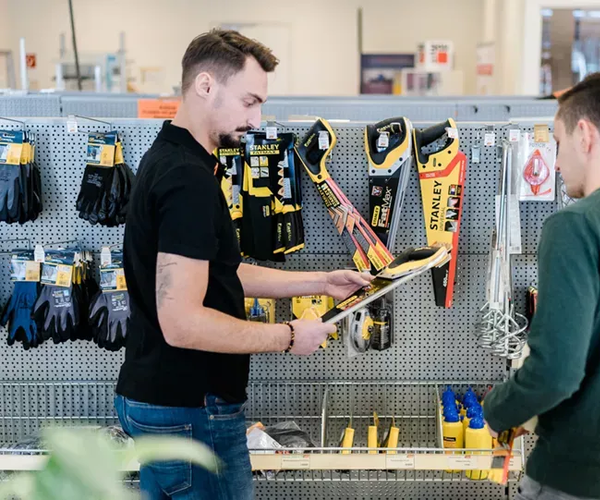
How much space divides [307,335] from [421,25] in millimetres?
9835

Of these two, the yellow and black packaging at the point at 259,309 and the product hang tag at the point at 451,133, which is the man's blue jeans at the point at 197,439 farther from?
the product hang tag at the point at 451,133

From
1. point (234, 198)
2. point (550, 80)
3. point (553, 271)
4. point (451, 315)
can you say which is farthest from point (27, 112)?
point (550, 80)

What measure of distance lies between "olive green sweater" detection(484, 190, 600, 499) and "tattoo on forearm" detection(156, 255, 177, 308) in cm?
78

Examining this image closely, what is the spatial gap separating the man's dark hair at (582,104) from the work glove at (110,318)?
5.66 feet

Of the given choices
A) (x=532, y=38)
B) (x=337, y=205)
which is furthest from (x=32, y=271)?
(x=532, y=38)

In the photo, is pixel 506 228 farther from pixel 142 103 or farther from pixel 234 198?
pixel 142 103

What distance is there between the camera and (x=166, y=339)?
171 cm

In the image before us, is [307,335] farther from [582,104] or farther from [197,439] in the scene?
[582,104]

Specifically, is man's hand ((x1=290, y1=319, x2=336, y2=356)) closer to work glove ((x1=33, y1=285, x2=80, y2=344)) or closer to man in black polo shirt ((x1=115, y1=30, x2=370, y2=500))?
man in black polo shirt ((x1=115, y1=30, x2=370, y2=500))

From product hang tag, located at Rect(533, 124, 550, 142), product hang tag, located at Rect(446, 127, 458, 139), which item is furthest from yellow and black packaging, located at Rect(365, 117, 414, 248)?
product hang tag, located at Rect(533, 124, 550, 142)

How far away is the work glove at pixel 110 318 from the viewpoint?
269cm

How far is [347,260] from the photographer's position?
9.23 ft

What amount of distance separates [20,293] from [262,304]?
3.03ft

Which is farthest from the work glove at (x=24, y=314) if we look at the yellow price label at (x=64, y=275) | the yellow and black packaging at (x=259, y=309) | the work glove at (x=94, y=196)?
the yellow and black packaging at (x=259, y=309)
